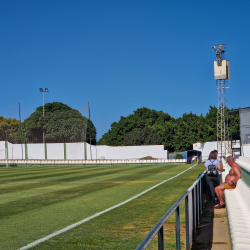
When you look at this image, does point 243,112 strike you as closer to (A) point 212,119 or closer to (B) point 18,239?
(B) point 18,239

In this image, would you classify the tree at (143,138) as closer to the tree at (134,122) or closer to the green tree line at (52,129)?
Result: the tree at (134,122)

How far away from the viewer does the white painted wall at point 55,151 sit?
58750mm

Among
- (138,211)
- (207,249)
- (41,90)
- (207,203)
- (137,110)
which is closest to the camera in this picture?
(207,249)

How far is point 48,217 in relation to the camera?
8.04m

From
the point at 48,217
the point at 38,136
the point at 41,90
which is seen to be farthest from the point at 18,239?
the point at 41,90

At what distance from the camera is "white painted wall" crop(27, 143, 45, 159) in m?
59.4

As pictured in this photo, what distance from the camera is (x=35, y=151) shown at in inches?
2346

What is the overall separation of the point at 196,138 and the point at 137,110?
24261 mm

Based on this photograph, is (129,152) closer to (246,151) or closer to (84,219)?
(246,151)

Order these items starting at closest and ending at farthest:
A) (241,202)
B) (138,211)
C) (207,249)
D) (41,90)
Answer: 1. (207,249)
2. (241,202)
3. (138,211)
4. (41,90)

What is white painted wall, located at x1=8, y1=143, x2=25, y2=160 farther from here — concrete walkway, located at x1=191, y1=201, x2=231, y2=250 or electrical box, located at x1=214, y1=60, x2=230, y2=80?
concrete walkway, located at x1=191, y1=201, x2=231, y2=250

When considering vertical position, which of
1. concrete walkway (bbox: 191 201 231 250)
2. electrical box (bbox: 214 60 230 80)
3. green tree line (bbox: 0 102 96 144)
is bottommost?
concrete walkway (bbox: 191 201 231 250)

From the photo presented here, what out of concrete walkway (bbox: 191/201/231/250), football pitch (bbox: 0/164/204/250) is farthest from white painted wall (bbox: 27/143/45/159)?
concrete walkway (bbox: 191/201/231/250)

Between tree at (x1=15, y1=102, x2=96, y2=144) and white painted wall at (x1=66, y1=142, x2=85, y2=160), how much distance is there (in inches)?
67.1
